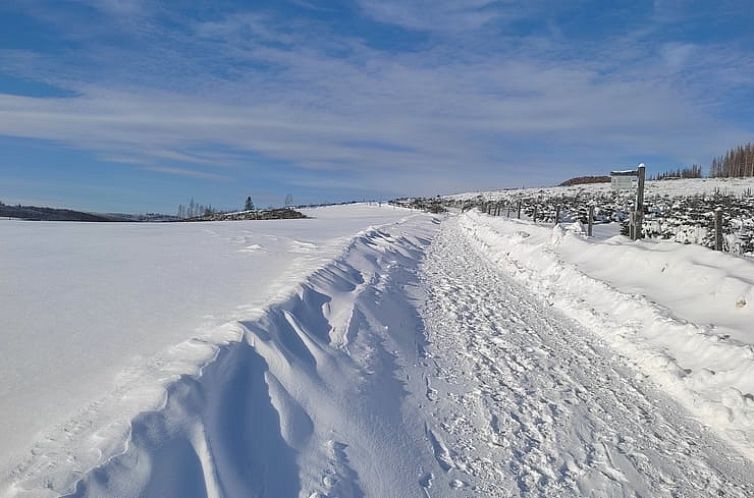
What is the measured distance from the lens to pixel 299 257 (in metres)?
10.2

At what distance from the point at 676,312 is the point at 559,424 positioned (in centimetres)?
347

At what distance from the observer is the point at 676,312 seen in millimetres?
6078

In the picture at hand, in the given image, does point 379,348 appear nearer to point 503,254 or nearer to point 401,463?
point 401,463

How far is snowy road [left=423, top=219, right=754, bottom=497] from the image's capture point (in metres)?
3.00

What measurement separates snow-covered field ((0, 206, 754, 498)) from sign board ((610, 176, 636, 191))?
594 cm

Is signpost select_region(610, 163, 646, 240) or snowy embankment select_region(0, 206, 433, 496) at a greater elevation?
signpost select_region(610, 163, 646, 240)

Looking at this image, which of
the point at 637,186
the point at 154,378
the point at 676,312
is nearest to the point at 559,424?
the point at 154,378

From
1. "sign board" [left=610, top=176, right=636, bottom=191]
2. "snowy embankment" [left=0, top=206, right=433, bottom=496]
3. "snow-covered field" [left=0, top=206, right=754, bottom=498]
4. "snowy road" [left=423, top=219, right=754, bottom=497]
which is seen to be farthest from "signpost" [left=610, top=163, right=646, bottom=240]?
"snowy embankment" [left=0, top=206, right=433, bottom=496]

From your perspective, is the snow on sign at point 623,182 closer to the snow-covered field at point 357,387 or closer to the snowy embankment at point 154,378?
the snow-covered field at point 357,387

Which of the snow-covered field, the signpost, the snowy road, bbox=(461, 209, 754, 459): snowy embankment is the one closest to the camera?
the snow-covered field

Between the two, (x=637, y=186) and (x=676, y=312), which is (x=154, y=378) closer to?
(x=676, y=312)

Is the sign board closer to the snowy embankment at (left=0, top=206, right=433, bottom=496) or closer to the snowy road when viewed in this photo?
the snowy road

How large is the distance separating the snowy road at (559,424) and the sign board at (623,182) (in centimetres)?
864

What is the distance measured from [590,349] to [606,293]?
2.44 metres
